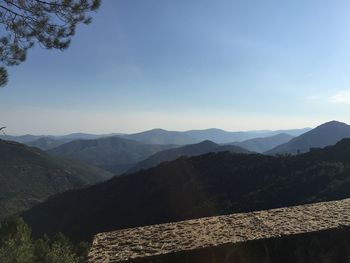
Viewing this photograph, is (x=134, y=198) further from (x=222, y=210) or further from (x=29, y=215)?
(x=29, y=215)

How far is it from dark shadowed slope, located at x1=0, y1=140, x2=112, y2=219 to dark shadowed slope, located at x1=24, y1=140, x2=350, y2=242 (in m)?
34.6

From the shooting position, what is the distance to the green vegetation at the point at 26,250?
35.2 metres

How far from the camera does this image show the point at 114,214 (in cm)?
8912

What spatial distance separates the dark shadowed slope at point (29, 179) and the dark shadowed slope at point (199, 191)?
34.6 meters

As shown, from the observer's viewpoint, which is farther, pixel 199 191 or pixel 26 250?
pixel 199 191

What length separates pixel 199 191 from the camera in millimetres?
84812

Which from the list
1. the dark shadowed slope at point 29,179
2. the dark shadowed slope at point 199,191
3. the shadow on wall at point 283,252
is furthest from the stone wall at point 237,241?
the dark shadowed slope at point 29,179

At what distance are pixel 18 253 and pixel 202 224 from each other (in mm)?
36356

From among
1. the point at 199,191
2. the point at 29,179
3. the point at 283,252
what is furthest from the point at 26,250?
the point at 29,179

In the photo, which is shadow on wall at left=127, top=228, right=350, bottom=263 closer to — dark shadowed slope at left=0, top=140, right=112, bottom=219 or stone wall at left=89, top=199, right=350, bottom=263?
stone wall at left=89, top=199, right=350, bottom=263

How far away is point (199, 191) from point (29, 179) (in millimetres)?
103673

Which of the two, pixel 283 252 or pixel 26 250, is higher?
pixel 283 252

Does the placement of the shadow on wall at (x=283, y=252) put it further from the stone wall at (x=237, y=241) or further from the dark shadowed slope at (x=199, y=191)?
the dark shadowed slope at (x=199, y=191)

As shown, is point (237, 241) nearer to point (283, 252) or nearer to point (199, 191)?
point (283, 252)
